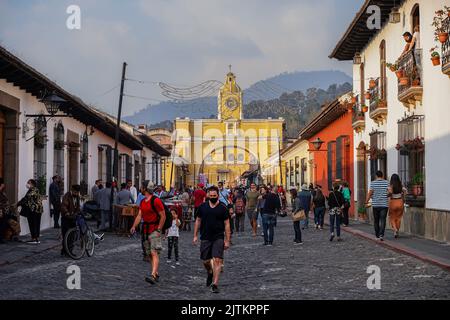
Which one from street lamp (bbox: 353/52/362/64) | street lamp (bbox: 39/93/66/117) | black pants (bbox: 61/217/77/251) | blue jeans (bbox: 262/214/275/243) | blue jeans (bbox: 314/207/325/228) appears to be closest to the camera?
black pants (bbox: 61/217/77/251)

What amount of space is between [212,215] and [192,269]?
2622mm

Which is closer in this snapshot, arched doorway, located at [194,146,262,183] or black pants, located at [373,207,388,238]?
black pants, located at [373,207,388,238]

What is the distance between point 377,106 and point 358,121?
128 inches

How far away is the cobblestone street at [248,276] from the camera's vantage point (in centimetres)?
908

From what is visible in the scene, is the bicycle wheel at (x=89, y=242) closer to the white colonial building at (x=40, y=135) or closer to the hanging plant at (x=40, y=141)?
the white colonial building at (x=40, y=135)

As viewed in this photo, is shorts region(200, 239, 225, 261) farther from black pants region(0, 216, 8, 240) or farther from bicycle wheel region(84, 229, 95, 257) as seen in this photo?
black pants region(0, 216, 8, 240)

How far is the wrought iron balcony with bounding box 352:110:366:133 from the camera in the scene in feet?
79.8

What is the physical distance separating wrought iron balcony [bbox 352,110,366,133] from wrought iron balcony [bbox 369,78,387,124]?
182 centimetres

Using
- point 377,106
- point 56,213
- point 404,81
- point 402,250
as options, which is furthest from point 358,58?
point 402,250

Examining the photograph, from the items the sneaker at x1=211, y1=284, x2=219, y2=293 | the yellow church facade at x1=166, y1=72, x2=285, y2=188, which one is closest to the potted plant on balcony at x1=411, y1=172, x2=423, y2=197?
the sneaker at x1=211, y1=284, x2=219, y2=293

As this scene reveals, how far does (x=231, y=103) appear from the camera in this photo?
94.6 meters

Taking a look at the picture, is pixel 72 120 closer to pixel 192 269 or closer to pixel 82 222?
pixel 82 222

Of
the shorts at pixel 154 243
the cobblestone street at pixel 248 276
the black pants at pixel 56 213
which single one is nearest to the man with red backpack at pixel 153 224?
the shorts at pixel 154 243

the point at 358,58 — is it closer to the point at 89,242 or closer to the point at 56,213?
the point at 56,213
